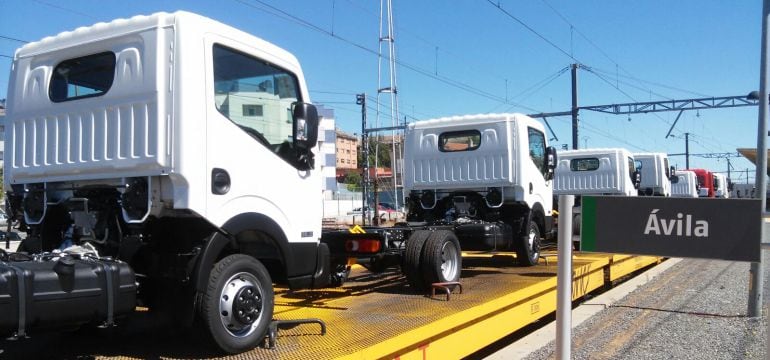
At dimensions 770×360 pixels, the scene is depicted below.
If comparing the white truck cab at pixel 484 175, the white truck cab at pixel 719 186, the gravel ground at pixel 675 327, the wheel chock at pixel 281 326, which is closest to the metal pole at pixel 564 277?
the wheel chock at pixel 281 326

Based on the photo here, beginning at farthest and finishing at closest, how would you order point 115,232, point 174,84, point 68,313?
point 115,232 < point 174,84 < point 68,313

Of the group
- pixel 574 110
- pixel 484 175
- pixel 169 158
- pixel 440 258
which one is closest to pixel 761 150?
pixel 484 175

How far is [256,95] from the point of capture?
4.54 meters

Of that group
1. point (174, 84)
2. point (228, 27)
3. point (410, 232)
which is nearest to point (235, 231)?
point (174, 84)

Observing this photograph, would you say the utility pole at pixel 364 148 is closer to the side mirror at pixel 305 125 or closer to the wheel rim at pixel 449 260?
the wheel rim at pixel 449 260

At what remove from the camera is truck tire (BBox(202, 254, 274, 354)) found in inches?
150

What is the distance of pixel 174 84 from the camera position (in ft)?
12.6

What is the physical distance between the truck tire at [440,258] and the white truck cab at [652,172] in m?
Answer: 12.0

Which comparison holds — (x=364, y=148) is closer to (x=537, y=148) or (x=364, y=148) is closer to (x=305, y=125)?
(x=537, y=148)

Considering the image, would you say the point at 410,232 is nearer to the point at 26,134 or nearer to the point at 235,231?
the point at 235,231

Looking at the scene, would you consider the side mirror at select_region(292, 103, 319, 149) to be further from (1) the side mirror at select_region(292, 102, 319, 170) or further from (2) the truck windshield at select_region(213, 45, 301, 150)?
(2) the truck windshield at select_region(213, 45, 301, 150)

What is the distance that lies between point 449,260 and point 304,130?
2.87 meters

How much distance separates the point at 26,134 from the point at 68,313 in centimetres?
176

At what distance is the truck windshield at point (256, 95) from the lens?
421 cm
